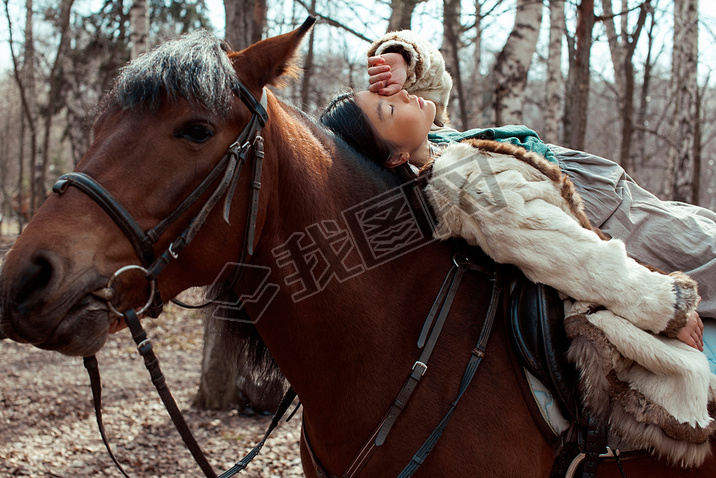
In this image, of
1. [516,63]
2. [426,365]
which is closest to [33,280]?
[426,365]

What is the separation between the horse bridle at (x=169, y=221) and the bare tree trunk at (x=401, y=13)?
5.41 metres

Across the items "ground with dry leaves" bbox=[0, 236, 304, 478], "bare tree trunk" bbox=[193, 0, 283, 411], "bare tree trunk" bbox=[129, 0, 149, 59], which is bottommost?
"ground with dry leaves" bbox=[0, 236, 304, 478]

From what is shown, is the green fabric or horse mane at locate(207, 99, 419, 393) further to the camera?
the green fabric

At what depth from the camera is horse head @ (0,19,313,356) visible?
1414mm

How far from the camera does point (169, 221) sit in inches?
61.6

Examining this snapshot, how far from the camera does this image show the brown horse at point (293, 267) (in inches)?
57.9

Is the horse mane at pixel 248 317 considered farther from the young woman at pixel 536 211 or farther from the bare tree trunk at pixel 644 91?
the bare tree trunk at pixel 644 91

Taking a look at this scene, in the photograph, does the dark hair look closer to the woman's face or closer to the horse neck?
the woman's face

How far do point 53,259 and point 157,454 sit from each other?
3750mm

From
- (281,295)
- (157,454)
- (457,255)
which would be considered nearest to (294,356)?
(281,295)

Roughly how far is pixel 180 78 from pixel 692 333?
202cm

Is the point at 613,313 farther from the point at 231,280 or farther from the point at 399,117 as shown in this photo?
the point at 231,280

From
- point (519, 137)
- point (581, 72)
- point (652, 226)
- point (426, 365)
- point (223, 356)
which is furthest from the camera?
point (581, 72)

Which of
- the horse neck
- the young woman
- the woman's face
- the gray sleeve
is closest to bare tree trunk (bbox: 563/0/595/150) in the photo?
the young woman
